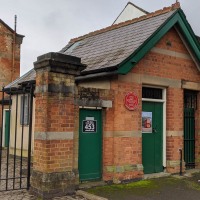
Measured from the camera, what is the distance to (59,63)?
6887 mm

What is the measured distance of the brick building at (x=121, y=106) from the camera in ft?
22.5

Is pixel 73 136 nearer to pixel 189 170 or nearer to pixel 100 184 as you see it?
pixel 100 184

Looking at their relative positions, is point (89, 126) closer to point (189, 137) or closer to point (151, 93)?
point (151, 93)

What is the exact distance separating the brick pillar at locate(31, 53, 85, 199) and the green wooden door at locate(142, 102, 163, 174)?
286cm

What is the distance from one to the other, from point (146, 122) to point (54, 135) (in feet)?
11.5

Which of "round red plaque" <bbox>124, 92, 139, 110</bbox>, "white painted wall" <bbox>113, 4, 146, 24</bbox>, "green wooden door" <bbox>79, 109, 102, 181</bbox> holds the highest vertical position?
"white painted wall" <bbox>113, 4, 146, 24</bbox>

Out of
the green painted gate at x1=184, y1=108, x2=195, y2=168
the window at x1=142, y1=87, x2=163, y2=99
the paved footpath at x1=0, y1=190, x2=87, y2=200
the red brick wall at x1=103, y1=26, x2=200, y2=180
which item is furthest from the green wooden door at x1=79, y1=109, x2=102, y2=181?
the green painted gate at x1=184, y1=108, x2=195, y2=168

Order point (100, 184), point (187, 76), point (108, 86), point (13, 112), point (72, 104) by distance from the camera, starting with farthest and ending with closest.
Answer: point (13, 112) → point (187, 76) → point (108, 86) → point (100, 184) → point (72, 104)

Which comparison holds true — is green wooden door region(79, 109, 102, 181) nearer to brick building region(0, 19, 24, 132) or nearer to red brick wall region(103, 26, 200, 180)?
red brick wall region(103, 26, 200, 180)

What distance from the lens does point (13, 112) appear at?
14.8 metres

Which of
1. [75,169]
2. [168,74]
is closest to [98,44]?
[168,74]

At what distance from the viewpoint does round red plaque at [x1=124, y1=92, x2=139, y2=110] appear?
8602mm

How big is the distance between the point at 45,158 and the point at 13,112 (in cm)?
871

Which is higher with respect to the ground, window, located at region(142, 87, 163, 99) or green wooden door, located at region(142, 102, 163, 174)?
window, located at region(142, 87, 163, 99)
